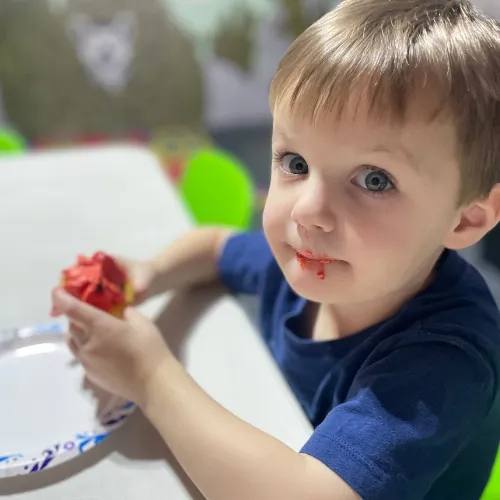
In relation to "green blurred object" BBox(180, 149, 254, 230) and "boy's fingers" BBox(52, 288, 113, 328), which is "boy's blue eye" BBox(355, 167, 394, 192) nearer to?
"boy's fingers" BBox(52, 288, 113, 328)

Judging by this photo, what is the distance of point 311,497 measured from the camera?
393 millimetres

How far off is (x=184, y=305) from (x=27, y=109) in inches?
53.7

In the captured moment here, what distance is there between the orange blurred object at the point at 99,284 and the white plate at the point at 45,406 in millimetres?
53

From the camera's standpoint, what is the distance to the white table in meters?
0.44

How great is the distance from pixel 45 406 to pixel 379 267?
256 mm

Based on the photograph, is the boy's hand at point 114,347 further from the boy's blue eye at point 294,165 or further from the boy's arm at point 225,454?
the boy's blue eye at point 294,165

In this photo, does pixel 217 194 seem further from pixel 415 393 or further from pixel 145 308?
pixel 415 393

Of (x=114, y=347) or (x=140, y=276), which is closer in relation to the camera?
(x=114, y=347)

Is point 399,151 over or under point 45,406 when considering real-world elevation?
over

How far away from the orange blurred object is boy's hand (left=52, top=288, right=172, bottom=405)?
0.04ft

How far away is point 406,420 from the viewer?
41 centimetres

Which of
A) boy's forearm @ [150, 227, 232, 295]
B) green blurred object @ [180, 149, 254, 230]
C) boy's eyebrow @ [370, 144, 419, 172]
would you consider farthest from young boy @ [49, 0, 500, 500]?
green blurred object @ [180, 149, 254, 230]

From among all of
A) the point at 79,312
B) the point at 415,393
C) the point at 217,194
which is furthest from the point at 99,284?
the point at 217,194

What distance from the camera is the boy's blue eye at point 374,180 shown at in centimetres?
40
